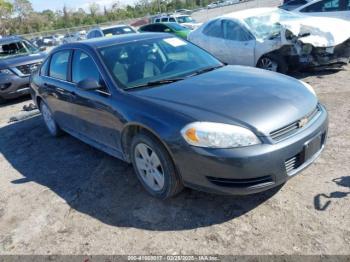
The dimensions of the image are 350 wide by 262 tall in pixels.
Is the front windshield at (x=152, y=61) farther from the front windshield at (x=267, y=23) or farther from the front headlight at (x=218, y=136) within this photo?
the front windshield at (x=267, y=23)

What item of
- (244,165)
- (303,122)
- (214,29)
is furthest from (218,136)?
(214,29)

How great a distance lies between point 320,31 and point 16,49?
26.9 feet

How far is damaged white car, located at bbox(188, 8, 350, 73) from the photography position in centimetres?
717

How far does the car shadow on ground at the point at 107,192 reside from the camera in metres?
3.35

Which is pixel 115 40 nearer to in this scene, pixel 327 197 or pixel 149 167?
pixel 149 167

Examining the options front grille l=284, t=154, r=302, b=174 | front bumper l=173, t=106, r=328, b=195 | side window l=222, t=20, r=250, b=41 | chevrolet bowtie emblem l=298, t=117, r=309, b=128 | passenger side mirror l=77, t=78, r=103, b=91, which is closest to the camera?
front bumper l=173, t=106, r=328, b=195

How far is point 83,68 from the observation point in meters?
4.47

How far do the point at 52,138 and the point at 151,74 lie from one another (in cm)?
288

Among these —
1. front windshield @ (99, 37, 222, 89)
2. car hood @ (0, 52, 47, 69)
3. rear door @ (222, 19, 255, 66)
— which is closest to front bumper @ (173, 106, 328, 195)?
front windshield @ (99, 37, 222, 89)

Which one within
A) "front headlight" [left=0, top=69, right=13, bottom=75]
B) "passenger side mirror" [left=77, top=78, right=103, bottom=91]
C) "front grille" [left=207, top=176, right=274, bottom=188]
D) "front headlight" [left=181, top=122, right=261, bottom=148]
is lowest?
"front grille" [left=207, top=176, right=274, bottom=188]

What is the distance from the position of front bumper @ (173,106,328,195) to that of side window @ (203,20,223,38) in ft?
18.8

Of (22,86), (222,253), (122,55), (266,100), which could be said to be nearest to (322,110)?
(266,100)

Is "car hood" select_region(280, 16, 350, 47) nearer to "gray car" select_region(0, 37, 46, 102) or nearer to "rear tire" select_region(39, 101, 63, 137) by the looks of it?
"rear tire" select_region(39, 101, 63, 137)

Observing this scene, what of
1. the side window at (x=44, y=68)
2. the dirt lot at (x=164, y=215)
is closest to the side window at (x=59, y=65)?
the side window at (x=44, y=68)
